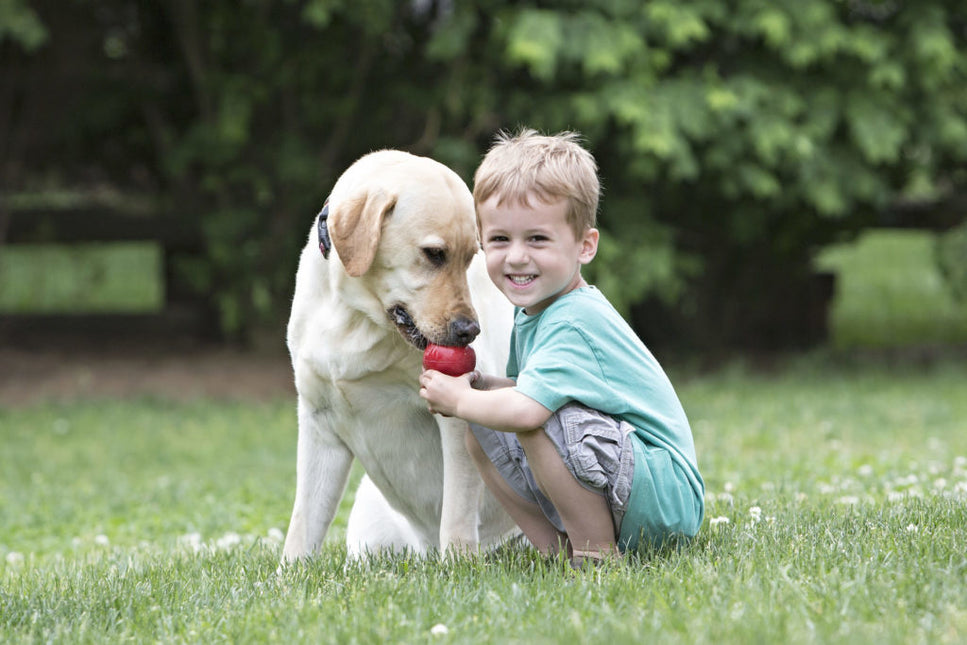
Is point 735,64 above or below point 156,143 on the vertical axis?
above

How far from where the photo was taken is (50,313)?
42.0 ft

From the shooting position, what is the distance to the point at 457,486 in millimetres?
3740

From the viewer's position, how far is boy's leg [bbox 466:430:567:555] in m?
3.62

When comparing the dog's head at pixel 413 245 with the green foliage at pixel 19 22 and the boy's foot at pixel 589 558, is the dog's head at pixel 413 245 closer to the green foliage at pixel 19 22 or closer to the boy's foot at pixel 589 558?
the boy's foot at pixel 589 558

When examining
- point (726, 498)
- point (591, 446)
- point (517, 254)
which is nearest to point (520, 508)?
point (591, 446)

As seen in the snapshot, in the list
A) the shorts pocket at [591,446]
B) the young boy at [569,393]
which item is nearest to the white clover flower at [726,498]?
the young boy at [569,393]

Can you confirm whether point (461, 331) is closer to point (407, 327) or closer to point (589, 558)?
point (407, 327)

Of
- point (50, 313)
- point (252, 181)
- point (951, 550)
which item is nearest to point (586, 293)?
point (951, 550)

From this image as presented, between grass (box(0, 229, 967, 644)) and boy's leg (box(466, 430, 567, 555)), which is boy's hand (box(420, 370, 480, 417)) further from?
grass (box(0, 229, 967, 644))

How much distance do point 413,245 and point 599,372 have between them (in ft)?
2.35

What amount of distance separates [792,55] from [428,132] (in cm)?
301

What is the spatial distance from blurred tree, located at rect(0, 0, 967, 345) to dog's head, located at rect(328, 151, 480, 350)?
503 cm

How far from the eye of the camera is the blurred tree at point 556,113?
29.7ft

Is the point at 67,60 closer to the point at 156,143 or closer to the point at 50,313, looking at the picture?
the point at 156,143
